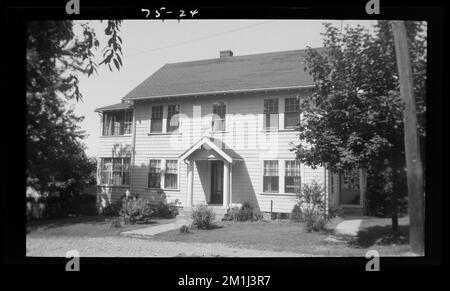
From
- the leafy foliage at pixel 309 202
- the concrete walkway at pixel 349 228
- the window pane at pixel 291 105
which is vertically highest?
the window pane at pixel 291 105

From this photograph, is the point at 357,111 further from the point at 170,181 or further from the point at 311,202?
the point at 170,181

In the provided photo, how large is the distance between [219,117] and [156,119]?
228 cm

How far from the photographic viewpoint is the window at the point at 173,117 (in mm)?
10623

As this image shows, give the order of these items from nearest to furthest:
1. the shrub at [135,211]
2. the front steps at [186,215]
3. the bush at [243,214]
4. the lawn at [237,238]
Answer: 1. the lawn at [237,238]
2. the shrub at [135,211]
3. the front steps at [186,215]
4. the bush at [243,214]

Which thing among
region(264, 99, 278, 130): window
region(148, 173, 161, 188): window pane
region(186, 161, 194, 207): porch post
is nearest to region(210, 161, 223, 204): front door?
region(186, 161, 194, 207): porch post

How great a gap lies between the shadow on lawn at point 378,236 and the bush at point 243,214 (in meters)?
3.41

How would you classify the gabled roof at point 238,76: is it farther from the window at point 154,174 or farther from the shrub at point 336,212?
the shrub at point 336,212

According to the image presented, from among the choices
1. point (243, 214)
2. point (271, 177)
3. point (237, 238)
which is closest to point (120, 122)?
point (243, 214)

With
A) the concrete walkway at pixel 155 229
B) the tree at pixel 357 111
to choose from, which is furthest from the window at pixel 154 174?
the tree at pixel 357 111

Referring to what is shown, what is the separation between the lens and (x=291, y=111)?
996 cm

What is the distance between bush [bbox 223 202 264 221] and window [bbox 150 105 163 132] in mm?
3736
